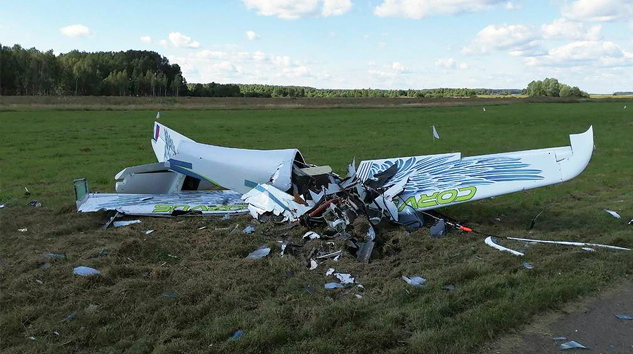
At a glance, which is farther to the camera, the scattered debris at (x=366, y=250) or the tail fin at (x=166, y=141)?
the tail fin at (x=166, y=141)

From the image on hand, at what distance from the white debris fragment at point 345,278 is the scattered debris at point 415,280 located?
589 millimetres

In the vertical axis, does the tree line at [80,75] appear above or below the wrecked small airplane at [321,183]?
above

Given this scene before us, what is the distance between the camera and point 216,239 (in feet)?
22.2

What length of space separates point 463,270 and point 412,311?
126 cm

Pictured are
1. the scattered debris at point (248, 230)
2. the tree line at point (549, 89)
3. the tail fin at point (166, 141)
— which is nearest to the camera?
the scattered debris at point (248, 230)

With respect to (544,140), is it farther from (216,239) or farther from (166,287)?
(166,287)

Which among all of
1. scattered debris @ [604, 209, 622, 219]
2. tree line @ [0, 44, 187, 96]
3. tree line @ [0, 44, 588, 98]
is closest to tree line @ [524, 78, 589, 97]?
tree line @ [0, 44, 588, 98]

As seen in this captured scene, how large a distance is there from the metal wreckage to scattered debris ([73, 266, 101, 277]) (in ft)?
9.00

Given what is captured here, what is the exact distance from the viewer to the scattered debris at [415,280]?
5.03m

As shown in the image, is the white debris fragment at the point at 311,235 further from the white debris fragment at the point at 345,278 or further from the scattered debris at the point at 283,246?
the white debris fragment at the point at 345,278

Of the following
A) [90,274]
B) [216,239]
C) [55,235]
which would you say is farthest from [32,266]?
[216,239]

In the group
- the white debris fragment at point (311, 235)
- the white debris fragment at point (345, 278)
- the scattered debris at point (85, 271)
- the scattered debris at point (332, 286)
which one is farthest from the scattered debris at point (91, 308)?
the white debris fragment at point (311, 235)

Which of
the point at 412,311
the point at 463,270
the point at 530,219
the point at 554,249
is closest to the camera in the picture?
the point at 412,311

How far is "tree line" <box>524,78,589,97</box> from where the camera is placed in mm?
A: 118625
